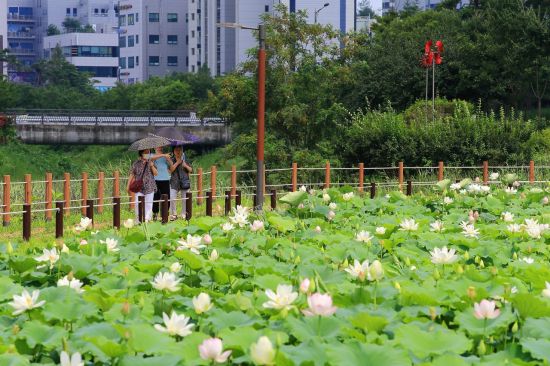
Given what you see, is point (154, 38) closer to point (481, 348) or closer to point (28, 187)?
point (28, 187)

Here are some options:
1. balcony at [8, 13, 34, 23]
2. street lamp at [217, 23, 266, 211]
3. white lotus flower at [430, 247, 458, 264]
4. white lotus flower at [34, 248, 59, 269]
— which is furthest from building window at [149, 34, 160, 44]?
white lotus flower at [430, 247, 458, 264]

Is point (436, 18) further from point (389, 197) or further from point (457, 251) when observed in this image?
point (457, 251)

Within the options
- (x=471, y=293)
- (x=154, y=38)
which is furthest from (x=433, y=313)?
(x=154, y=38)

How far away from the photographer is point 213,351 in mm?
5168

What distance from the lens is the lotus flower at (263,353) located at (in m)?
5.04

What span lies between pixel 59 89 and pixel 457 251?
77.7 meters

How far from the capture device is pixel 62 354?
5289 mm

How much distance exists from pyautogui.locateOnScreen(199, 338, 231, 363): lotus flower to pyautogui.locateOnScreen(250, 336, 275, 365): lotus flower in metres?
0.16

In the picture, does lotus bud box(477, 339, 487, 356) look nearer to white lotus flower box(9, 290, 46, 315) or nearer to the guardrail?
white lotus flower box(9, 290, 46, 315)

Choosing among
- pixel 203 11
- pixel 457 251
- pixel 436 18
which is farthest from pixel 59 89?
pixel 457 251

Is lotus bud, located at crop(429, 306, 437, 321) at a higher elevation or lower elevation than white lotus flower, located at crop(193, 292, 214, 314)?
lower

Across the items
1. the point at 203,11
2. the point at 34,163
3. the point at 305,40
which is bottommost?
the point at 34,163

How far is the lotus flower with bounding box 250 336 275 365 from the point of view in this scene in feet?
16.5

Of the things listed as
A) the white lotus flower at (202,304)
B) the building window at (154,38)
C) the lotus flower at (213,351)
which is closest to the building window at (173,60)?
the building window at (154,38)
